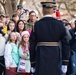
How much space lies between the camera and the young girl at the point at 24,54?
319 inches

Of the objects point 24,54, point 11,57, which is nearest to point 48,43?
point 24,54

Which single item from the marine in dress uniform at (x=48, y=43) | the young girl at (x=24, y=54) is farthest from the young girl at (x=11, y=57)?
the marine in dress uniform at (x=48, y=43)

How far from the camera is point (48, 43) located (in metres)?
6.11

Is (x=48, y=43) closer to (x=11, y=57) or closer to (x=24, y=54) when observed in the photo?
(x=24, y=54)

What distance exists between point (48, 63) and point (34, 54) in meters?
0.30

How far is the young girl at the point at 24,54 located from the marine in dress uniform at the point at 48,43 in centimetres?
189

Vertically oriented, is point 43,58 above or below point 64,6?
below

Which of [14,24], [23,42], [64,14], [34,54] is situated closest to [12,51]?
[23,42]

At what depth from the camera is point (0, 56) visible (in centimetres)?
843

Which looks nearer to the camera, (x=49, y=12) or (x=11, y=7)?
(x=49, y=12)

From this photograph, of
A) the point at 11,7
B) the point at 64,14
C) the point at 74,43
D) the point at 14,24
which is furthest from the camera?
the point at 64,14

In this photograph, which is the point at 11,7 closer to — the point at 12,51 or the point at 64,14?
the point at 12,51

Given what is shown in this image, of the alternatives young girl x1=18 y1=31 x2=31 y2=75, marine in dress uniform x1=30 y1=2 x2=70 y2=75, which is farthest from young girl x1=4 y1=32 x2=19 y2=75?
marine in dress uniform x1=30 y1=2 x2=70 y2=75

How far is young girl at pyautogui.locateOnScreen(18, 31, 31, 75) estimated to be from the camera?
8102 millimetres
